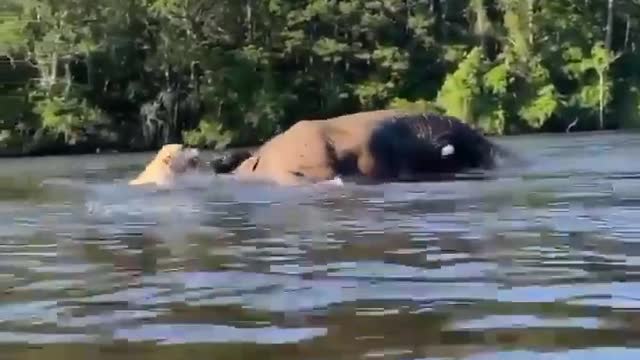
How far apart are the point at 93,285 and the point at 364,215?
19.2 feet

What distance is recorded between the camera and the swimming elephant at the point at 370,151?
22078 millimetres

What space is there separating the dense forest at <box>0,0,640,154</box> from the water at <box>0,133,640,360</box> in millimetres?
32740

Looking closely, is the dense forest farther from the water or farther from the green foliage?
the water

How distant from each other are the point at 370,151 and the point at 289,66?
35.2 metres

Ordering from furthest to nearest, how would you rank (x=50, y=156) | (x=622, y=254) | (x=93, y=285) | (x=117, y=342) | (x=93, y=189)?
(x=50, y=156)
(x=93, y=189)
(x=622, y=254)
(x=93, y=285)
(x=117, y=342)

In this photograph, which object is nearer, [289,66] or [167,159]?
[167,159]

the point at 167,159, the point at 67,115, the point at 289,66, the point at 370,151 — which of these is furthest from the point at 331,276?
the point at 289,66

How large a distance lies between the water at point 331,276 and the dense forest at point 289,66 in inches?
1289

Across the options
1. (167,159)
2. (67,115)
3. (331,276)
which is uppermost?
(331,276)

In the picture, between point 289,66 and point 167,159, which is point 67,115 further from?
point 167,159

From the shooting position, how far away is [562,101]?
55438 mm

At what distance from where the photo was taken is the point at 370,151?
2241 centimetres

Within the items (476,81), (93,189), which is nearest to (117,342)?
(93,189)

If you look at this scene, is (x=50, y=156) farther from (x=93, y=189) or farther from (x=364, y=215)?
(x=364, y=215)
